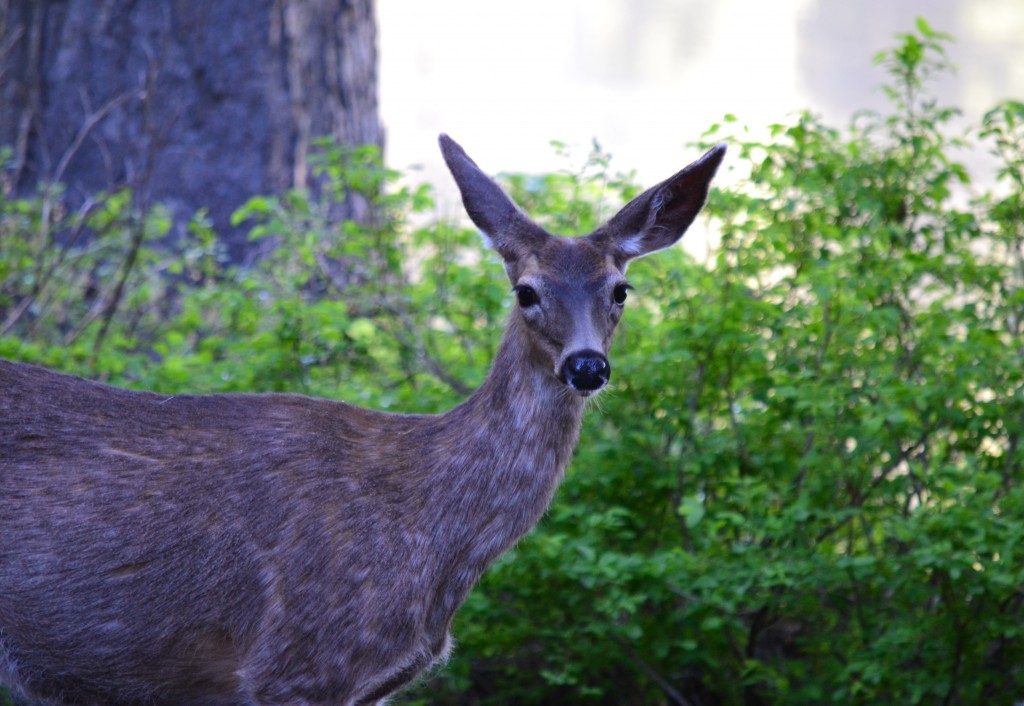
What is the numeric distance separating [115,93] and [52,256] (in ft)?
8.41

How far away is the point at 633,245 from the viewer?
547 centimetres

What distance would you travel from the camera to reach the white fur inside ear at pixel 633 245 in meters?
5.43

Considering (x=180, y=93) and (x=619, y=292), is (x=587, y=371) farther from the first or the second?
(x=180, y=93)

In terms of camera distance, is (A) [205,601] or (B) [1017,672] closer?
(A) [205,601]

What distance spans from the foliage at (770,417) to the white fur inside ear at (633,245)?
1319 mm

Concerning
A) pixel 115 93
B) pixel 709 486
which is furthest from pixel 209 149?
pixel 709 486

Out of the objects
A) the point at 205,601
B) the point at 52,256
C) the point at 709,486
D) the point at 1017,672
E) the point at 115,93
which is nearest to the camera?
the point at 205,601

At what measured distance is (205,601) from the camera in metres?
4.81

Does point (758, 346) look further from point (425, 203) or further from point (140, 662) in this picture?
point (140, 662)

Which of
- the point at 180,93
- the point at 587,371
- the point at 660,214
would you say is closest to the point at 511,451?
the point at 587,371

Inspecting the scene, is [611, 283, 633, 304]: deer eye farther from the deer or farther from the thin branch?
the thin branch

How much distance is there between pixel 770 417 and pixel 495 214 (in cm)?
222

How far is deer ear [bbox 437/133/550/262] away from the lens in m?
5.43

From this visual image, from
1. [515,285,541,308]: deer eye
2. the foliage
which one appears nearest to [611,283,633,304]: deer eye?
[515,285,541,308]: deer eye
